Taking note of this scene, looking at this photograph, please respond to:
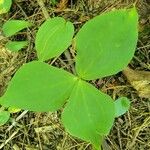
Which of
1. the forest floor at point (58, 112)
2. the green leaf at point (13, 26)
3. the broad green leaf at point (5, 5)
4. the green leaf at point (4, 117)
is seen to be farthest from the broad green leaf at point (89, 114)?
the broad green leaf at point (5, 5)

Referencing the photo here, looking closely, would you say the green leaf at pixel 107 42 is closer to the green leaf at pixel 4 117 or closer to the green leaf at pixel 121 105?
the green leaf at pixel 121 105

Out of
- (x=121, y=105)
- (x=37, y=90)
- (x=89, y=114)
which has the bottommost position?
(x=121, y=105)

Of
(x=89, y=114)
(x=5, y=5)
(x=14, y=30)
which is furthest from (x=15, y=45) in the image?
(x=89, y=114)

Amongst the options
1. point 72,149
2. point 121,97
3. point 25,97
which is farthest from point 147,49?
point 25,97

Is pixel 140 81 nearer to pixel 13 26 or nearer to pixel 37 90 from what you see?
pixel 37 90

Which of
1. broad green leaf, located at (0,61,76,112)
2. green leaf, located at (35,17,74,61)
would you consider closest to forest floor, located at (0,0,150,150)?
green leaf, located at (35,17,74,61)

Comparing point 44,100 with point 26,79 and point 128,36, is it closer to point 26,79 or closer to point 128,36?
point 26,79
